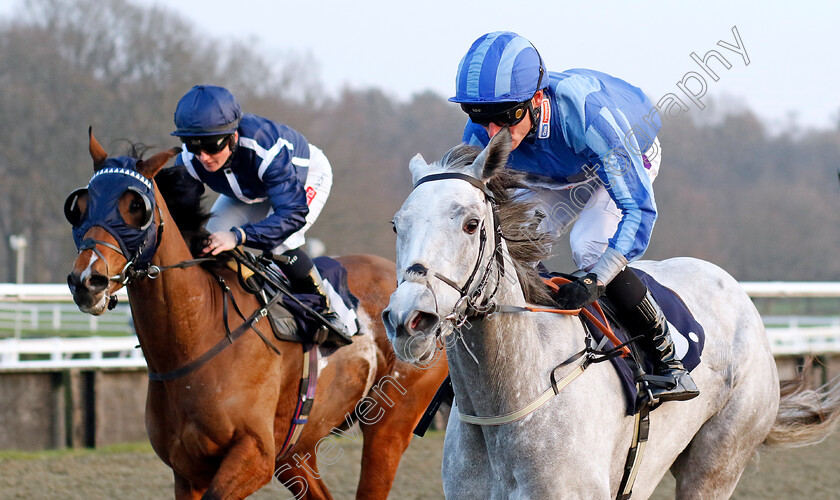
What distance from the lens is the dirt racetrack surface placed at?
5484mm

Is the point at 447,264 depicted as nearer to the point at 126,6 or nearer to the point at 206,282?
the point at 206,282

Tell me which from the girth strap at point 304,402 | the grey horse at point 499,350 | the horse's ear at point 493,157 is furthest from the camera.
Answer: the girth strap at point 304,402

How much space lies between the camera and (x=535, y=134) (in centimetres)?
292

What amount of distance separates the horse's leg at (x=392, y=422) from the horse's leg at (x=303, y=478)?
0.21m

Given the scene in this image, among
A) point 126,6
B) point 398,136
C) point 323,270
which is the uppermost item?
point 323,270

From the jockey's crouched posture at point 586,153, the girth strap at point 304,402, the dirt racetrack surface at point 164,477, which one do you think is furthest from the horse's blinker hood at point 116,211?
the dirt racetrack surface at point 164,477

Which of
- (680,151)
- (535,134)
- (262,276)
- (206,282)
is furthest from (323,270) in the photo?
(680,151)

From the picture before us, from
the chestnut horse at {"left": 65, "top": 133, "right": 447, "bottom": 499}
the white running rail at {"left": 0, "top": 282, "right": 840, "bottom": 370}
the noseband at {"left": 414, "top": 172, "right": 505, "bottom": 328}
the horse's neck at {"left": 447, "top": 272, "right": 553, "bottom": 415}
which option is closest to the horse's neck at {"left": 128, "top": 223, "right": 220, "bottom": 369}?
the chestnut horse at {"left": 65, "top": 133, "right": 447, "bottom": 499}

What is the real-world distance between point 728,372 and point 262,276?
2.08m

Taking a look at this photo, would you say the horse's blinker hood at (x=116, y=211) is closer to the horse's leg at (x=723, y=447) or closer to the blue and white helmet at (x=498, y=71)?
the blue and white helmet at (x=498, y=71)

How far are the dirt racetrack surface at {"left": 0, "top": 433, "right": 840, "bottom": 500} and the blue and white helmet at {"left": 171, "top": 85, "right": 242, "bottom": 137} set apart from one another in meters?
2.41

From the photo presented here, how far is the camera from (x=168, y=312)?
375cm

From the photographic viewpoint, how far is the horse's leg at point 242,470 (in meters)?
3.55

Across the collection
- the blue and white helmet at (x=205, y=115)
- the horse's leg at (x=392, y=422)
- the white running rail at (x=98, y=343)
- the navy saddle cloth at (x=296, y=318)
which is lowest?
the white running rail at (x=98, y=343)
